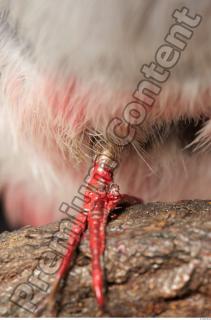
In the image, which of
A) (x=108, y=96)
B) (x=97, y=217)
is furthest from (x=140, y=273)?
(x=108, y=96)

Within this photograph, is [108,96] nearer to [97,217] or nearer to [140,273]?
[97,217]

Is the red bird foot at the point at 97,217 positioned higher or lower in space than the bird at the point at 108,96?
lower

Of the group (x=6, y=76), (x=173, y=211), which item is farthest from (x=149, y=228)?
(x=6, y=76)

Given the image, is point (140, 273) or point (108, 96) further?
point (108, 96)

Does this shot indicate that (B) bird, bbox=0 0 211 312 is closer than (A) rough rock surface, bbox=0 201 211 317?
No

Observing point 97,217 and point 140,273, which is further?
point 97,217

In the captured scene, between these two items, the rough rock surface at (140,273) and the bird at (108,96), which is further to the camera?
the bird at (108,96)

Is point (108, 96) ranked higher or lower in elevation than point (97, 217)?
higher

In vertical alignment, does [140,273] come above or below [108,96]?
below

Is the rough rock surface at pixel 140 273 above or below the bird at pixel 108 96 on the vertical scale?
below
